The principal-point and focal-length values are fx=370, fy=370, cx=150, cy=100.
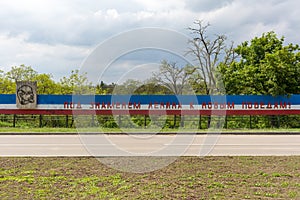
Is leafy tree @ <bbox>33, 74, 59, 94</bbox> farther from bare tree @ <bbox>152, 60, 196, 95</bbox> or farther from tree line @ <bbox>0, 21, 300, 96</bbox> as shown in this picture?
bare tree @ <bbox>152, 60, 196, 95</bbox>

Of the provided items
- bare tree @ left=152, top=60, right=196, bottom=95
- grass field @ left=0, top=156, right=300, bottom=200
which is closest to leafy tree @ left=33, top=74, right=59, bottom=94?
bare tree @ left=152, top=60, right=196, bottom=95

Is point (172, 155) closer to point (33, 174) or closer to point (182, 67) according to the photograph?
point (182, 67)

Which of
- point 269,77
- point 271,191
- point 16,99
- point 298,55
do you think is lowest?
point 271,191

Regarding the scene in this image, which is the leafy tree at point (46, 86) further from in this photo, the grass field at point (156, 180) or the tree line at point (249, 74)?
the grass field at point (156, 180)

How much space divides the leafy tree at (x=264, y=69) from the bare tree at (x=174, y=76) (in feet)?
40.8

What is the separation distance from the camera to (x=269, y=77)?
24.8 meters

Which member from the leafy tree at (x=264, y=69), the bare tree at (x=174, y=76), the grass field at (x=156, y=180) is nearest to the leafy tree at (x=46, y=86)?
the leafy tree at (x=264, y=69)

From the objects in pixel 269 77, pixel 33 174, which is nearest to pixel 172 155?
pixel 33 174

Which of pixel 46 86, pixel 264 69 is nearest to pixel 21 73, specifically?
pixel 46 86

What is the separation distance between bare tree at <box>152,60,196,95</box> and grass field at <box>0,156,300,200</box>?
8.29ft

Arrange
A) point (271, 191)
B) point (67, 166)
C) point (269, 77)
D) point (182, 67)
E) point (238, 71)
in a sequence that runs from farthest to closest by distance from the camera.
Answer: point (238, 71) → point (269, 77) → point (182, 67) → point (67, 166) → point (271, 191)

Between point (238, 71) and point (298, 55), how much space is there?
4329 mm

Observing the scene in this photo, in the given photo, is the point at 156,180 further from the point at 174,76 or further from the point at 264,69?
the point at 264,69

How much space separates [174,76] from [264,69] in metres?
15.6
